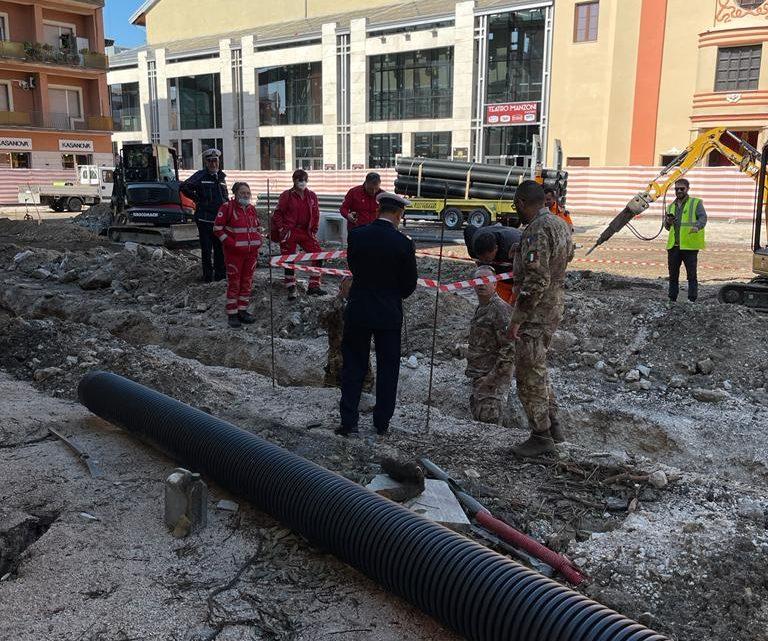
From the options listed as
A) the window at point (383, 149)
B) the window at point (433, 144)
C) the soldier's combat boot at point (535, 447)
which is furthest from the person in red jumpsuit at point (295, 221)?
the window at point (383, 149)

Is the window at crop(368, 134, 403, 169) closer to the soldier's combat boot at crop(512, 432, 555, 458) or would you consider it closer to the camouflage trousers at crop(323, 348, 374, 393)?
the camouflage trousers at crop(323, 348, 374, 393)

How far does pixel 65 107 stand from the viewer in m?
42.1

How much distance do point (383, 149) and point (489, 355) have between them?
34.2m

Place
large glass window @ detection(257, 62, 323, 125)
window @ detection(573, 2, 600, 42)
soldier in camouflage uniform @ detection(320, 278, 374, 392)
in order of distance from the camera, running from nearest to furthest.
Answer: soldier in camouflage uniform @ detection(320, 278, 374, 392)
window @ detection(573, 2, 600, 42)
large glass window @ detection(257, 62, 323, 125)

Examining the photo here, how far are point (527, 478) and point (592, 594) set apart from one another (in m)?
1.30

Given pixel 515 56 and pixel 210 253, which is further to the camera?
pixel 515 56

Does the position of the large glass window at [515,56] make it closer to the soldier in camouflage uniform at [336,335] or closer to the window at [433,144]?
the window at [433,144]

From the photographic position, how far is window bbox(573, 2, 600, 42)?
3152 cm

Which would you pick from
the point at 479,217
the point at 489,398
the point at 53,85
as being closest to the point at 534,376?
the point at 489,398

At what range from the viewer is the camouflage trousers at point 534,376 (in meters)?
4.95

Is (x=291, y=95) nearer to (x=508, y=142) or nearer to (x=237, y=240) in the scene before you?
(x=508, y=142)

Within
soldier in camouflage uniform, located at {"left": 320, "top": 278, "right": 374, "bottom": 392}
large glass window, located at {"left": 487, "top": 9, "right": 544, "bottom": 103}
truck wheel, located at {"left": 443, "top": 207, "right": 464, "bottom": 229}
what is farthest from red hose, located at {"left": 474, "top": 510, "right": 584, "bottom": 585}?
large glass window, located at {"left": 487, "top": 9, "right": 544, "bottom": 103}

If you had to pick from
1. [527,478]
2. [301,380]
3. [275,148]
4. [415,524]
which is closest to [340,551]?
[415,524]

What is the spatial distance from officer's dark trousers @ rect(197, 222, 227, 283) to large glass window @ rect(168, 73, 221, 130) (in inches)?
1465
